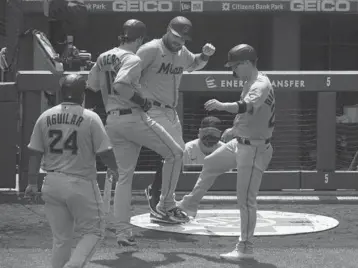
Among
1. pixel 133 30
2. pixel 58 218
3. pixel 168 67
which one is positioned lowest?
pixel 58 218

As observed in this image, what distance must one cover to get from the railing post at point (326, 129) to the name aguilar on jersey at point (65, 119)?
18.5 feet

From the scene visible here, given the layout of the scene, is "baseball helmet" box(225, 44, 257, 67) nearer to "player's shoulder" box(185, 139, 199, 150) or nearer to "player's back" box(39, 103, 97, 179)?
"player's back" box(39, 103, 97, 179)

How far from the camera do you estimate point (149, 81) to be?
25.0 feet

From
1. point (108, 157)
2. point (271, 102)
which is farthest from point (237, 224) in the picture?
point (108, 157)

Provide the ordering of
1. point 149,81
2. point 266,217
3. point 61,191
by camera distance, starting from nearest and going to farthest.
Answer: point 61,191 < point 149,81 < point 266,217

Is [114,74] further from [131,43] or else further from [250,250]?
[250,250]

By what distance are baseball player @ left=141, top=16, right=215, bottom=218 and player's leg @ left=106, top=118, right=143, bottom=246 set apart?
53 centimetres

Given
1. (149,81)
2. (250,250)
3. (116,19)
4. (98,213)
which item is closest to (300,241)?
(250,250)

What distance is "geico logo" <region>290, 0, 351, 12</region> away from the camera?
1438 cm

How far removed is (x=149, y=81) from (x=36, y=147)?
7.60 feet

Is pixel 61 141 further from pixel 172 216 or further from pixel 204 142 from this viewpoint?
pixel 204 142

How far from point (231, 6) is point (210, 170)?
263 inches

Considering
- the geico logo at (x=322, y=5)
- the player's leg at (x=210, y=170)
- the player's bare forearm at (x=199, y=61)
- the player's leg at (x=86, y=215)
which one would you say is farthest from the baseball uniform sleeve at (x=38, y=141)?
the geico logo at (x=322, y=5)

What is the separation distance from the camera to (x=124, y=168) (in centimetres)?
710
